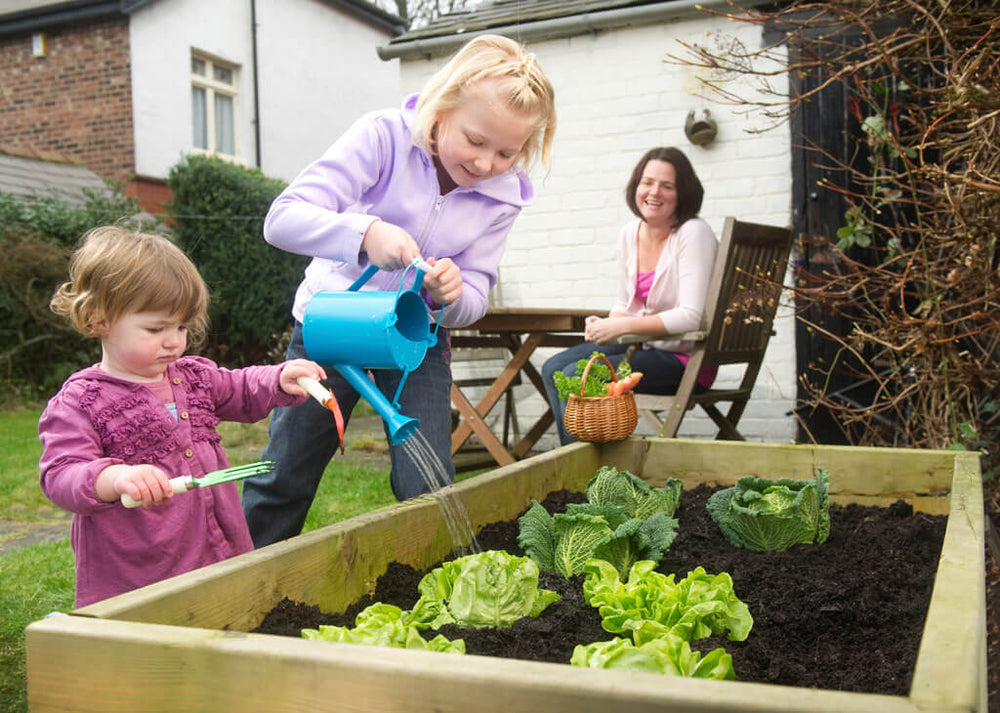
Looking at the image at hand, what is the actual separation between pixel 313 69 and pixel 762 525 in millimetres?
15158

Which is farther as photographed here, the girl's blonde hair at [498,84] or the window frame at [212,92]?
the window frame at [212,92]

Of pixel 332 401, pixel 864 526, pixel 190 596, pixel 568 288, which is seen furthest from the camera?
pixel 568 288

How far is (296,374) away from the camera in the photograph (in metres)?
1.80

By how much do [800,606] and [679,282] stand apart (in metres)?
2.50

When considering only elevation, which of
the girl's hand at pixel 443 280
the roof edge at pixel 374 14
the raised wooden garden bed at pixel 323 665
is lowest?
the raised wooden garden bed at pixel 323 665

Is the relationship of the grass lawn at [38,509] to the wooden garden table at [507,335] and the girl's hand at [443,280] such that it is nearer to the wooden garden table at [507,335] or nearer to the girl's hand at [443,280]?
the wooden garden table at [507,335]

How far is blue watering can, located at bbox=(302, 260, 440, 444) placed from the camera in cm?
168

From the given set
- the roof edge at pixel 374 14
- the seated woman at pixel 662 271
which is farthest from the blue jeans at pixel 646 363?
the roof edge at pixel 374 14

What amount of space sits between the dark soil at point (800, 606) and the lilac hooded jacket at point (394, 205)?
2.16 ft

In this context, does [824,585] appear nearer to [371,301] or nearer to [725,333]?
[371,301]

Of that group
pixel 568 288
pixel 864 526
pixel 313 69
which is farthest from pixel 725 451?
pixel 313 69

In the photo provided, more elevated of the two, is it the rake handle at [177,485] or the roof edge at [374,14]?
the roof edge at [374,14]

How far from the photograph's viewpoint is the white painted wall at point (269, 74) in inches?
492

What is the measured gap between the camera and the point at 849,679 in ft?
4.19
